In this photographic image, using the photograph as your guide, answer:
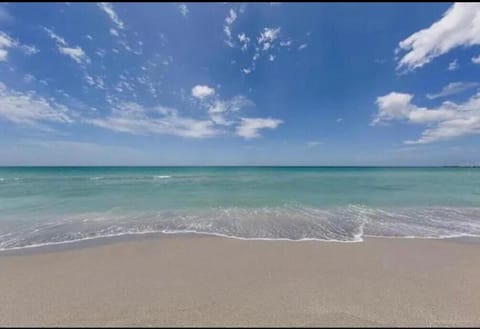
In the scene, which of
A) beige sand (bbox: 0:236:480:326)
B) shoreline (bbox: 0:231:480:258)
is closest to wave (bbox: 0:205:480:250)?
shoreline (bbox: 0:231:480:258)

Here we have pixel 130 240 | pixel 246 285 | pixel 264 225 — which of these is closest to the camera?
pixel 246 285

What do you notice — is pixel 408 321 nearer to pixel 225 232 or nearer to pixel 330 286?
pixel 330 286

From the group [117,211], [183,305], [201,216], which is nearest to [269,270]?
[183,305]

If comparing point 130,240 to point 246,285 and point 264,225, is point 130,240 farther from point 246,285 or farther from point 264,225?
point 264,225

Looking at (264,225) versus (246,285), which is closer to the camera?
(246,285)

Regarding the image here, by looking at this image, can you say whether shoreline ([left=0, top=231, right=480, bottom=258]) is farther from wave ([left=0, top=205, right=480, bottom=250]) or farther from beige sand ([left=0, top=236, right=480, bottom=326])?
beige sand ([left=0, top=236, right=480, bottom=326])

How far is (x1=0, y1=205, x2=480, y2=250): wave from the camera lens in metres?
6.07

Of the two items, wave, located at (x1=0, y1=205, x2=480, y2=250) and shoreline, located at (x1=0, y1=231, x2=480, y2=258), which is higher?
wave, located at (x1=0, y1=205, x2=480, y2=250)

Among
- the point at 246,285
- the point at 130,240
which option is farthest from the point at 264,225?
the point at 130,240

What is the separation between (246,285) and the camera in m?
3.49

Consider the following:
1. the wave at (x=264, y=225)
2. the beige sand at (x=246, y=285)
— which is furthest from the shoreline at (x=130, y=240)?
the beige sand at (x=246, y=285)

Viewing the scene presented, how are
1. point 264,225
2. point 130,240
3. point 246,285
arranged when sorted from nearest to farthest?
1. point 246,285
2. point 130,240
3. point 264,225

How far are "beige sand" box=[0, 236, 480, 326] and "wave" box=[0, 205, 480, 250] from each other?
925mm

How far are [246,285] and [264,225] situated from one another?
3.73 m
